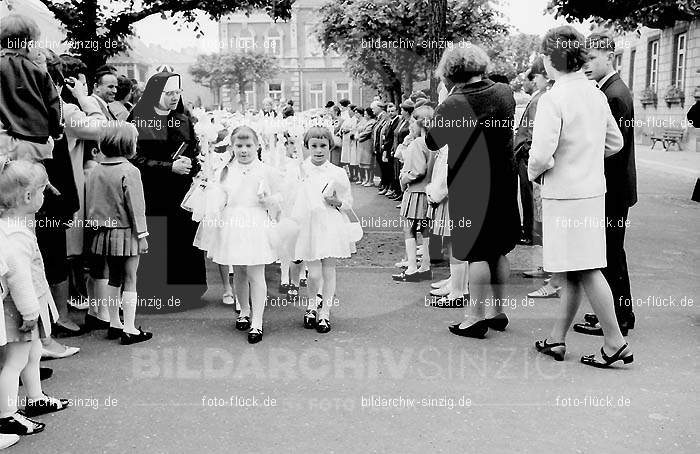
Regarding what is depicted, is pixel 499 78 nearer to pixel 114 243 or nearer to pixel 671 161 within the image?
pixel 114 243

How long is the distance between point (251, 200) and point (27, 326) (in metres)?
2.31

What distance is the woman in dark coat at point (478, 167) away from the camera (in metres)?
5.70

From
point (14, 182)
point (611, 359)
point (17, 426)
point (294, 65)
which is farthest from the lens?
point (294, 65)

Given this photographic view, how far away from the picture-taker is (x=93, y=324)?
6012 millimetres

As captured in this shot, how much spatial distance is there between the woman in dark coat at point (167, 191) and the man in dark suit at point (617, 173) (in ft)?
11.3

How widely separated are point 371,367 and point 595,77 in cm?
277

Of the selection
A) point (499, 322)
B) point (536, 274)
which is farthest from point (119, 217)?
point (536, 274)

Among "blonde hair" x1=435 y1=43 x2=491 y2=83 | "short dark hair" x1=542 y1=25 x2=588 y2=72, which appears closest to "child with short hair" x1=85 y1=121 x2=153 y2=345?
"blonde hair" x1=435 y1=43 x2=491 y2=83

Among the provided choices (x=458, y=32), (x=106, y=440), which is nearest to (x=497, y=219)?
(x=106, y=440)

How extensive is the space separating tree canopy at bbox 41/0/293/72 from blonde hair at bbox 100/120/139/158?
24.3ft

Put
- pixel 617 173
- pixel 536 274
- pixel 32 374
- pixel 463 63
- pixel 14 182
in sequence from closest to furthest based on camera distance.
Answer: pixel 14 182 < pixel 32 374 < pixel 617 173 < pixel 463 63 < pixel 536 274

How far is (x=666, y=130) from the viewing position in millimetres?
28375

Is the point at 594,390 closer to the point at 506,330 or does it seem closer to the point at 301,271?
the point at 506,330

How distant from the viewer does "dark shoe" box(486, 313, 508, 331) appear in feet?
19.5
